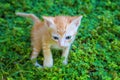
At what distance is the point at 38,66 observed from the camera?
14.0 ft

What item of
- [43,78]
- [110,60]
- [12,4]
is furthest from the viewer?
[12,4]

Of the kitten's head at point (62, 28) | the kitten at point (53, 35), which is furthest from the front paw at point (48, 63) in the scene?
the kitten's head at point (62, 28)

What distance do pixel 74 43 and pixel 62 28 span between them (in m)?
0.94

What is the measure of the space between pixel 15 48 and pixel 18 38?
8.0 inches

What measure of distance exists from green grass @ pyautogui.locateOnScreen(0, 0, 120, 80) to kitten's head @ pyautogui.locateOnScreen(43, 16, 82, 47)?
1.42 feet

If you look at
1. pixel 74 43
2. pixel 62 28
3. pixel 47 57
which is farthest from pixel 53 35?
pixel 74 43

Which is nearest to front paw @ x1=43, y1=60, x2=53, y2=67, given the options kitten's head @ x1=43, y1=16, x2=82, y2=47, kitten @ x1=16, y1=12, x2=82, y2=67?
kitten @ x1=16, y1=12, x2=82, y2=67

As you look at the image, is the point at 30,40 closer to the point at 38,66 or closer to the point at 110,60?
the point at 38,66

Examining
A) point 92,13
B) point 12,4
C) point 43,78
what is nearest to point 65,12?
point 92,13

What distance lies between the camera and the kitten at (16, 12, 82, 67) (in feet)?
12.6

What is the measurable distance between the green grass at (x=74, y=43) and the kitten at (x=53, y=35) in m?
0.13

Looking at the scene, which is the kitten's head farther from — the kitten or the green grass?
the green grass

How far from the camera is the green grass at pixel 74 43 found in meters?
4.18

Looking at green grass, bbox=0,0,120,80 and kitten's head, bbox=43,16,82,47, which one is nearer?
kitten's head, bbox=43,16,82,47
